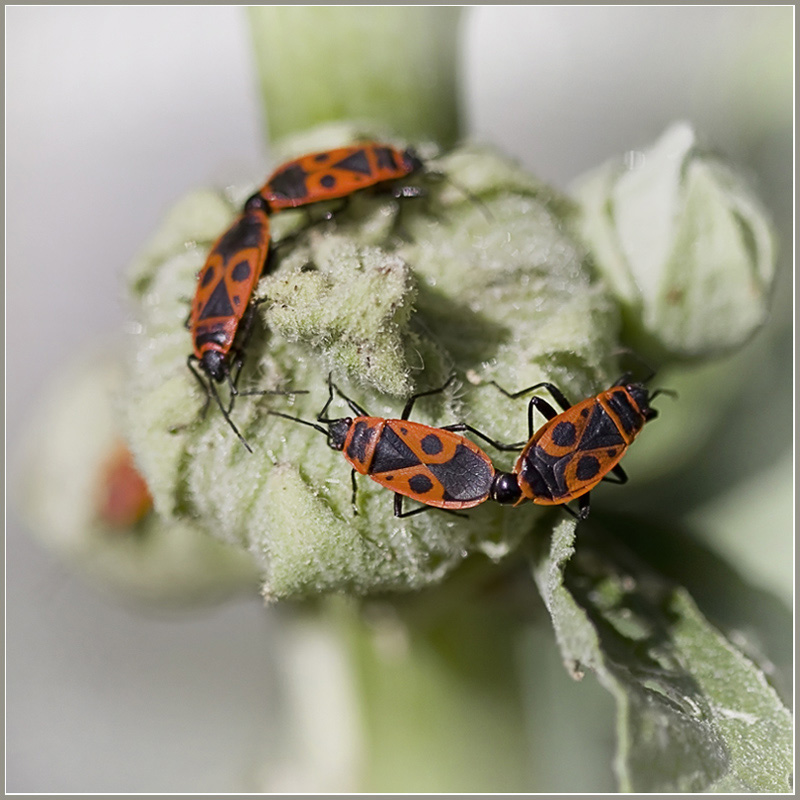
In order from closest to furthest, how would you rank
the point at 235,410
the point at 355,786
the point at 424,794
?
the point at 235,410 → the point at 424,794 → the point at 355,786

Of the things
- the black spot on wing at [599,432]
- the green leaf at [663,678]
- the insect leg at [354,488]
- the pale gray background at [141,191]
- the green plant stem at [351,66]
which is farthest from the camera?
the pale gray background at [141,191]

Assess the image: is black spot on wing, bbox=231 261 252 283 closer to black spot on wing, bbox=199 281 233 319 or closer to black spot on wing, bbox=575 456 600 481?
black spot on wing, bbox=199 281 233 319

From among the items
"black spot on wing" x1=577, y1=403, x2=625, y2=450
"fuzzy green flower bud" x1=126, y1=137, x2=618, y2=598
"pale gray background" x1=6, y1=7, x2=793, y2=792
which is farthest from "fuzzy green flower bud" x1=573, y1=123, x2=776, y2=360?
"pale gray background" x1=6, y1=7, x2=793, y2=792

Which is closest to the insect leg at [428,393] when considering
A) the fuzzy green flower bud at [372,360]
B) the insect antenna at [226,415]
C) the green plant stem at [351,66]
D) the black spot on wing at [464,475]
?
the fuzzy green flower bud at [372,360]

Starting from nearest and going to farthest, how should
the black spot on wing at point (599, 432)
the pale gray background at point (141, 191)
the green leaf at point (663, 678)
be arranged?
the green leaf at point (663, 678), the black spot on wing at point (599, 432), the pale gray background at point (141, 191)

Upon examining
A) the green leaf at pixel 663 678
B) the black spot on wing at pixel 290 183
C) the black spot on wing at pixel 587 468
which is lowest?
the green leaf at pixel 663 678

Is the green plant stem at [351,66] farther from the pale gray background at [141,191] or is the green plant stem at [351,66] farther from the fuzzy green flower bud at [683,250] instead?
the pale gray background at [141,191]

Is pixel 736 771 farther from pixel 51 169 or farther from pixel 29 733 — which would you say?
pixel 51 169

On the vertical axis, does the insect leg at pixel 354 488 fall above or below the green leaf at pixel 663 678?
above

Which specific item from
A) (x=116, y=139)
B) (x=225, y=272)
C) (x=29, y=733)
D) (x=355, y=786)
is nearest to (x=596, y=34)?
(x=116, y=139)
